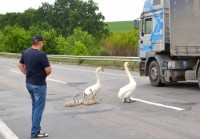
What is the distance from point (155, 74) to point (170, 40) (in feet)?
5.18

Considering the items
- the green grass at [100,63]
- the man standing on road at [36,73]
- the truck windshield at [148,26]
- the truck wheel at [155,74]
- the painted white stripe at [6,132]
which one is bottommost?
the green grass at [100,63]

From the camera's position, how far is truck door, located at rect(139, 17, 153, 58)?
15.6 m

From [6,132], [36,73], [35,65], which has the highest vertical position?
[35,65]

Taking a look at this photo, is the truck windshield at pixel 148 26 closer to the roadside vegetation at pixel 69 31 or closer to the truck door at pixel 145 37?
the truck door at pixel 145 37

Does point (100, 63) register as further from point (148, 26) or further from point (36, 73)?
point (36, 73)

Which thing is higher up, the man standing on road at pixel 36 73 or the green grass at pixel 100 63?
the man standing on road at pixel 36 73

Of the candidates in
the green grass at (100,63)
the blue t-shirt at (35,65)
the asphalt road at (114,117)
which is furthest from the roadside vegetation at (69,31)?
the blue t-shirt at (35,65)

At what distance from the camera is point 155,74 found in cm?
1530

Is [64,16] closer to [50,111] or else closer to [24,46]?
[24,46]

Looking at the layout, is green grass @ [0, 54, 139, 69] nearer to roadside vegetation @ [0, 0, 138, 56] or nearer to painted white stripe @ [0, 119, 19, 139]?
roadside vegetation @ [0, 0, 138, 56]

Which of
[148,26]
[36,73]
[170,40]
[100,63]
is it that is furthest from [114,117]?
[100,63]

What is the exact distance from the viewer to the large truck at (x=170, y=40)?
43.7 ft

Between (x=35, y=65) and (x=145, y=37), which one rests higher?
(x=145, y=37)

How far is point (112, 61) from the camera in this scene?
29547 millimetres
